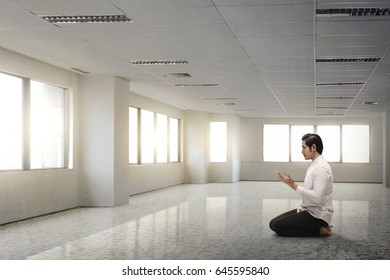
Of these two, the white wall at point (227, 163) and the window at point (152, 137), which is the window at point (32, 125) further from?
the white wall at point (227, 163)

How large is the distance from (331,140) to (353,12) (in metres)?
18.4

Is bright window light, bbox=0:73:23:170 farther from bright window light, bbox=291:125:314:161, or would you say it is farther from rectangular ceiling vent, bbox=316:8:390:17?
bright window light, bbox=291:125:314:161

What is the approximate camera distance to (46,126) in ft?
35.4

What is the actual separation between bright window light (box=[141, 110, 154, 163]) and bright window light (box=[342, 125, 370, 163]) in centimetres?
1065

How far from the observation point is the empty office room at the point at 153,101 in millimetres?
6598

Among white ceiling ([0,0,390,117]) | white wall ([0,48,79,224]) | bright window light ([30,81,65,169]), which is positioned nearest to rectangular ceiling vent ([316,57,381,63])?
white ceiling ([0,0,390,117])

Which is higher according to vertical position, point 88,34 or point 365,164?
point 88,34

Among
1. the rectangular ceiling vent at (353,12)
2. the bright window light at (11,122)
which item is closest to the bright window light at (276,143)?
the bright window light at (11,122)

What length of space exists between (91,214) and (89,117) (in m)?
2.51

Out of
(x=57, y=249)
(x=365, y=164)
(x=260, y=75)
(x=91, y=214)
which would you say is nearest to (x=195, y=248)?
(x=57, y=249)

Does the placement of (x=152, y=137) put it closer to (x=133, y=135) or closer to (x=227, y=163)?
(x=133, y=135)

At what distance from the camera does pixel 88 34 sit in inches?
309

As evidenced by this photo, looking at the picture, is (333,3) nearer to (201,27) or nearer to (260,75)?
(201,27)

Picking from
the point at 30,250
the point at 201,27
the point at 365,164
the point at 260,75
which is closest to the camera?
the point at 30,250
